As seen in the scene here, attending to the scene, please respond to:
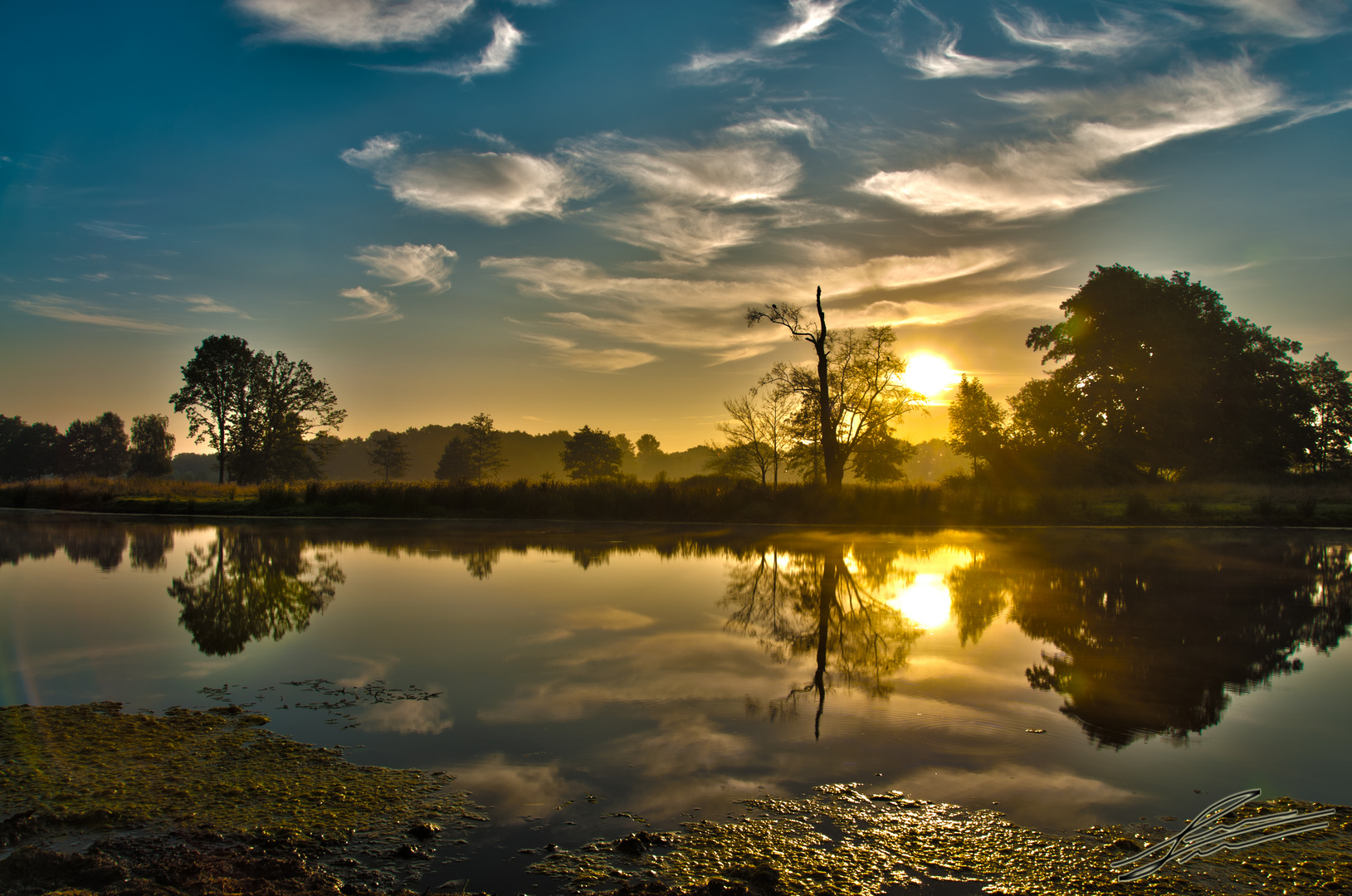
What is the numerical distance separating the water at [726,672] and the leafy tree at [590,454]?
70.4m

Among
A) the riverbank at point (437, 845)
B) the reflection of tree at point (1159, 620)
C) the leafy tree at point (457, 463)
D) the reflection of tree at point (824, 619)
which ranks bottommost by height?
the reflection of tree at point (1159, 620)

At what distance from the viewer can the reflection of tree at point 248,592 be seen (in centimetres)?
824

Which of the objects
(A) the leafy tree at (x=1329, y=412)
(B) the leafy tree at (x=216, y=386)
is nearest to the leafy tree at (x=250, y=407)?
(B) the leafy tree at (x=216, y=386)

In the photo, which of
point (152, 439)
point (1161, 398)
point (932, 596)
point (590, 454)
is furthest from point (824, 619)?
point (152, 439)

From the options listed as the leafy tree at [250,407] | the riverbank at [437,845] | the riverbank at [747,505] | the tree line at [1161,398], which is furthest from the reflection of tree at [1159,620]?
the leafy tree at [250,407]

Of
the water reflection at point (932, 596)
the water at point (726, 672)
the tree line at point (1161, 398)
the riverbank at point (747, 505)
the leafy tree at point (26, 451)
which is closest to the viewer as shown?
the water at point (726, 672)

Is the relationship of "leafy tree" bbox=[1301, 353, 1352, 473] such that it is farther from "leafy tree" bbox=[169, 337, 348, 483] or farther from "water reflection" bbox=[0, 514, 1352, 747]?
"leafy tree" bbox=[169, 337, 348, 483]

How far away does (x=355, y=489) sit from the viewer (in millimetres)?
29875

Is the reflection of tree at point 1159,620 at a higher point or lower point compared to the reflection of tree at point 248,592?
lower

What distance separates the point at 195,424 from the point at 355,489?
39924 millimetres

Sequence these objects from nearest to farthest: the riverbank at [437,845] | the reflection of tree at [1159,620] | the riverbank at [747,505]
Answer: the riverbank at [437,845], the reflection of tree at [1159,620], the riverbank at [747,505]

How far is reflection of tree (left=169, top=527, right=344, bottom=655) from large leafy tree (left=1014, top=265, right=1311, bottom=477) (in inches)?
1622

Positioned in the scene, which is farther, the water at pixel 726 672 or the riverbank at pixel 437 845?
the water at pixel 726 672

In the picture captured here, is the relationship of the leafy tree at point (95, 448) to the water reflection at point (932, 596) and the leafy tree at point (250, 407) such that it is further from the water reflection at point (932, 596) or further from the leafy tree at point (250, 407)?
the water reflection at point (932, 596)
